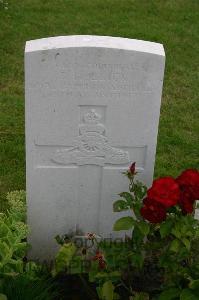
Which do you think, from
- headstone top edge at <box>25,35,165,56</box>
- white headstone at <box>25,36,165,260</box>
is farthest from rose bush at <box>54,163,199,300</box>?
headstone top edge at <box>25,35,165,56</box>

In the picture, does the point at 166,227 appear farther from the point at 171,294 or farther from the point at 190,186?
the point at 171,294

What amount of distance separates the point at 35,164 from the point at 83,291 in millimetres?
785

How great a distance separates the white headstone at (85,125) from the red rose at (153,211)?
596 mm

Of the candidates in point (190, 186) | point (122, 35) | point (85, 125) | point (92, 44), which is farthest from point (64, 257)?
point (122, 35)

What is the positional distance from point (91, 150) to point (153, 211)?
70cm

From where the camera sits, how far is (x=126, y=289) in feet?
11.3

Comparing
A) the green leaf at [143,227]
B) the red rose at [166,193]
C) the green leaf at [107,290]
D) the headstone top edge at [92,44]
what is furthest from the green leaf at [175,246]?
the headstone top edge at [92,44]

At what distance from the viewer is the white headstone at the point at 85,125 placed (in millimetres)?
3098

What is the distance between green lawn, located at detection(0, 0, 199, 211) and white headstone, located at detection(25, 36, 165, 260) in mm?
1054

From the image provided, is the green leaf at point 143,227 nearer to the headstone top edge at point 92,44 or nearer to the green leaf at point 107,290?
the green leaf at point 107,290

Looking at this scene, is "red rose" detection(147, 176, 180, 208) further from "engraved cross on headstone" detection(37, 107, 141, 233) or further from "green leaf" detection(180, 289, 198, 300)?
"engraved cross on headstone" detection(37, 107, 141, 233)

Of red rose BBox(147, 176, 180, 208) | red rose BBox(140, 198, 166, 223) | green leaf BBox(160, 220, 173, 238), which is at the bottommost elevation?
green leaf BBox(160, 220, 173, 238)

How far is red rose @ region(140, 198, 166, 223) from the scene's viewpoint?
279cm

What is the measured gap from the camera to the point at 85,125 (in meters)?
3.28
